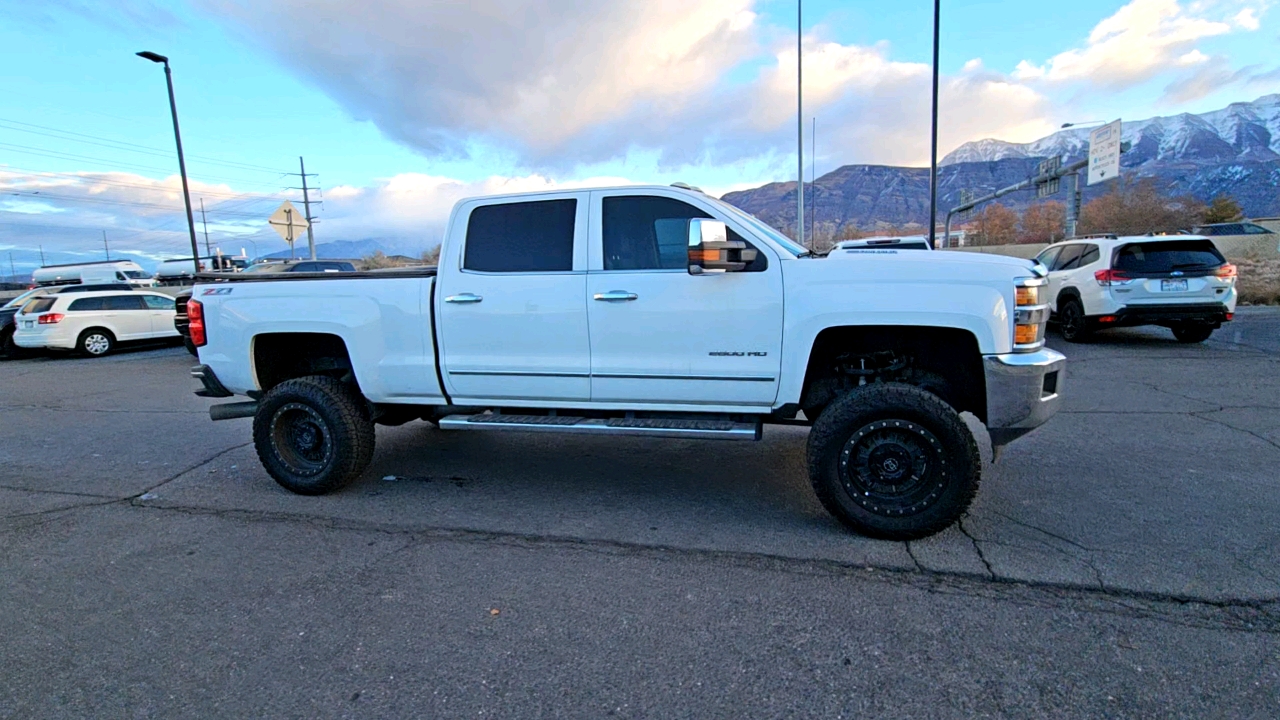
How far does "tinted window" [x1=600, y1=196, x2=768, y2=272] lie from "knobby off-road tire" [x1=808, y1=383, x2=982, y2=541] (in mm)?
1342

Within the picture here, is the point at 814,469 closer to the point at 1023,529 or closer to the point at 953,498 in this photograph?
the point at 953,498

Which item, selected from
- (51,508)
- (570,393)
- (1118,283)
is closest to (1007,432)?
(570,393)

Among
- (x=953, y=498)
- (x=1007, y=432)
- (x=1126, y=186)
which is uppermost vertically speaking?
(x=1126, y=186)

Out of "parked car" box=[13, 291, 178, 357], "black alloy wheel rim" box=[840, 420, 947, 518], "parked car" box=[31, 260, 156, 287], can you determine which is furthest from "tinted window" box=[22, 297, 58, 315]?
"parked car" box=[31, 260, 156, 287]

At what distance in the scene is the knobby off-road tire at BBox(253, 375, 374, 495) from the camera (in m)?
4.57

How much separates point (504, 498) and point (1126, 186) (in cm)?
8673

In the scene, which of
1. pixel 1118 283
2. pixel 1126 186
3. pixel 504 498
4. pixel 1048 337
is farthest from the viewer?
pixel 1126 186

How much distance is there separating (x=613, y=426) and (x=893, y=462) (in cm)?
165

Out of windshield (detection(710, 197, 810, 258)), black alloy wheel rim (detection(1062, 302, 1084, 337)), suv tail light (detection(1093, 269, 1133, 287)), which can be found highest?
windshield (detection(710, 197, 810, 258))

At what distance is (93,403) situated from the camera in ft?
28.9

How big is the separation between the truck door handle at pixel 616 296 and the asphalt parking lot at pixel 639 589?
1.38 metres

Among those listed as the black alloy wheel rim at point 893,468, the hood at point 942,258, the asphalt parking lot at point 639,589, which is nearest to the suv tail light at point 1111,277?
the asphalt parking lot at point 639,589

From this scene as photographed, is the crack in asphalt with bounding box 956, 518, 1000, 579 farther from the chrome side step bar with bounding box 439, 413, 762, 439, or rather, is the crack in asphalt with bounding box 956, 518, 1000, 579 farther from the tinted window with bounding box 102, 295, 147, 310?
the tinted window with bounding box 102, 295, 147, 310

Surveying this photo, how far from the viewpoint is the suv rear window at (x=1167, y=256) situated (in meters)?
9.72
